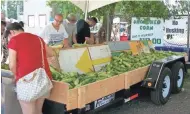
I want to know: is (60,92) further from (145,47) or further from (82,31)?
(82,31)

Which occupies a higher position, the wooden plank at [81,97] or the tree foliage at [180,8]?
the tree foliage at [180,8]

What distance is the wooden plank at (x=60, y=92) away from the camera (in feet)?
12.2

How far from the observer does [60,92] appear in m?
3.78

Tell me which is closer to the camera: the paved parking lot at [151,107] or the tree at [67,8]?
the paved parking lot at [151,107]

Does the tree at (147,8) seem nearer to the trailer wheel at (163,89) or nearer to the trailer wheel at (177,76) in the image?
the trailer wheel at (177,76)

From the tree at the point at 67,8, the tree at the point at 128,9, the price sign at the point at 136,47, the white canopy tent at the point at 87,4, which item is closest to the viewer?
the price sign at the point at 136,47

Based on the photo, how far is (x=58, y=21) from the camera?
645cm

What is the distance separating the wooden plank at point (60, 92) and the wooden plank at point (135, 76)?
4.65 ft

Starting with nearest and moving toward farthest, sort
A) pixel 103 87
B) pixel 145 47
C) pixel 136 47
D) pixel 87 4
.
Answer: pixel 103 87
pixel 136 47
pixel 145 47
pixel 87 4

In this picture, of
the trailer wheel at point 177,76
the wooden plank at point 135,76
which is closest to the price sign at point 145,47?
the trailer wheel at point 177,76

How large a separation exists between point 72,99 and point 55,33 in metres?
3.06

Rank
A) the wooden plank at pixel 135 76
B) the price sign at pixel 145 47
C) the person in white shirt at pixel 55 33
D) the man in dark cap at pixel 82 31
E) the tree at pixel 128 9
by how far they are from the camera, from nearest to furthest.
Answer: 1. the wooden plank at pixel 135 76
2. the person in white shirt at pixel 55 33
3. the price sign at pixel 145 47
4. the man in dark cap at pixel 82 31
5. the tree at pixel 128 9

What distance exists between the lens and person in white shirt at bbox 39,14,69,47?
644 cm

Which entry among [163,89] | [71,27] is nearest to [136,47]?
[163,89]
